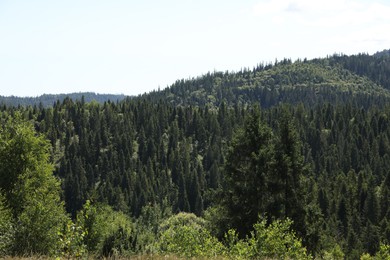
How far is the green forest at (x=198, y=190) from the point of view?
1838cm

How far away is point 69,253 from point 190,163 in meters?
169

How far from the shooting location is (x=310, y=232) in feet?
92.9

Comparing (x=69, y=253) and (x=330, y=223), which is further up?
(x=69, y=253)

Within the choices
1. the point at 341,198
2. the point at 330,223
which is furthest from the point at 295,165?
the point at 341,198

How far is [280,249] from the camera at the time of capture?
1683 cm

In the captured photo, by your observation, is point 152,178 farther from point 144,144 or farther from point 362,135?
point 362,135

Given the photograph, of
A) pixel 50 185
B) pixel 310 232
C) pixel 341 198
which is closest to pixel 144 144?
pixel 341 198

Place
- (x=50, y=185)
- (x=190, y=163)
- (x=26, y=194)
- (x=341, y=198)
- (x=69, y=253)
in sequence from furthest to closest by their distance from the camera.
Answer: (x=190, y=163)
(x=341, y=198)
(x=50, y=185)
(x=26, y=194)
(x=69, y=253)

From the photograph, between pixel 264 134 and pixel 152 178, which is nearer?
pixel 264 134

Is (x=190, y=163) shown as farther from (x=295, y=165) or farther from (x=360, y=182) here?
(x=295, y=165)

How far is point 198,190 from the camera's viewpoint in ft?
516

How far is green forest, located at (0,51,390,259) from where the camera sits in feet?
60.3

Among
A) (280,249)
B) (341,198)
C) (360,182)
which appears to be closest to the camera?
(280,249)

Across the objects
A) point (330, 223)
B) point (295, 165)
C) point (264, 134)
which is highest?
point (264, 134)
